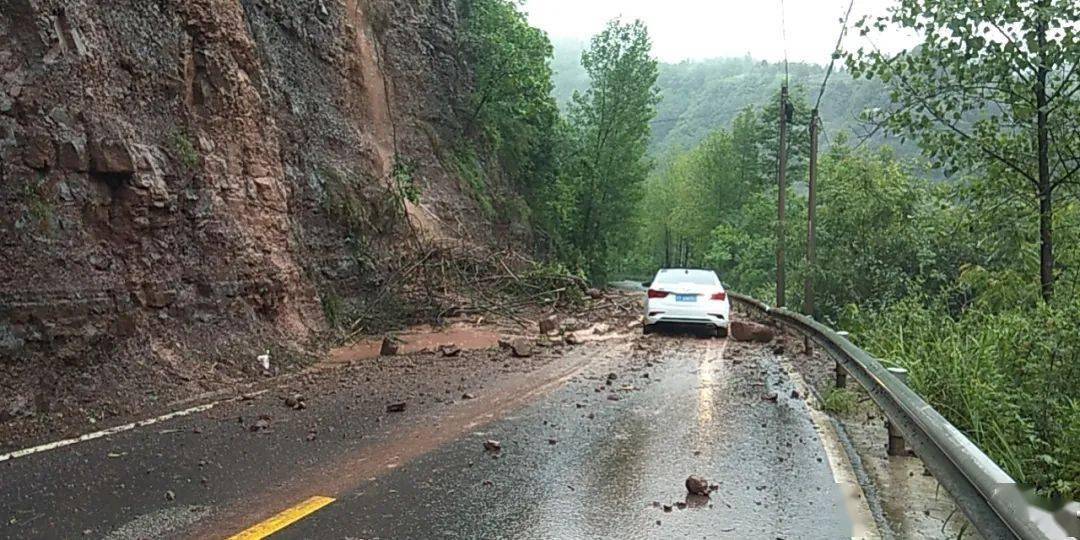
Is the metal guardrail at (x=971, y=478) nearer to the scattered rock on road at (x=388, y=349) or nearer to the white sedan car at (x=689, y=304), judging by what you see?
the scattered rock on road at (x=388, y=349)

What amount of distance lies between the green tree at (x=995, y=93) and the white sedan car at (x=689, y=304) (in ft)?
23.9

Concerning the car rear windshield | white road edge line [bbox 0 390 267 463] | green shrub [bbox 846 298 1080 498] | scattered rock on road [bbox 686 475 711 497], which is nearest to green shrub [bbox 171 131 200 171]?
white road edge line [bbox 0 390 267 463]

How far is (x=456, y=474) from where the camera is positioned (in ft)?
18.2

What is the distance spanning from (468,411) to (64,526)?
4.07 metres

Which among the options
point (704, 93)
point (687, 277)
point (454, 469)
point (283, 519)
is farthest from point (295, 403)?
point (704, 93)

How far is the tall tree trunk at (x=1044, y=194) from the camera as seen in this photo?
8.77 meters

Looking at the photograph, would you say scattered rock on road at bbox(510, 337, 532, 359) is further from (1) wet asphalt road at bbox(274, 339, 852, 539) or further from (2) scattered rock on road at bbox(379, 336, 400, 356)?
(1) wet asphalt road at bbox(274, 339, 852, 539)

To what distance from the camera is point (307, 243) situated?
1464 cm

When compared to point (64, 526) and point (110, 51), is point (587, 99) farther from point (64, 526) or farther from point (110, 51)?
point (64, 526)

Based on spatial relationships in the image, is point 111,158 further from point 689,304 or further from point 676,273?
point 676,273

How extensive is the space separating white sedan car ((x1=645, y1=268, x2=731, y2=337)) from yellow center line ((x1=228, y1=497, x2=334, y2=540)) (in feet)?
41.0

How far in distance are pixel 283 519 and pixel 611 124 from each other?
44494mm

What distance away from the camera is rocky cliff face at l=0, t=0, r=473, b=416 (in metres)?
7.92

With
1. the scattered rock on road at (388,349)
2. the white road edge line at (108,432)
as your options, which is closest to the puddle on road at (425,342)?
the scattered rock on road at (388,349)
